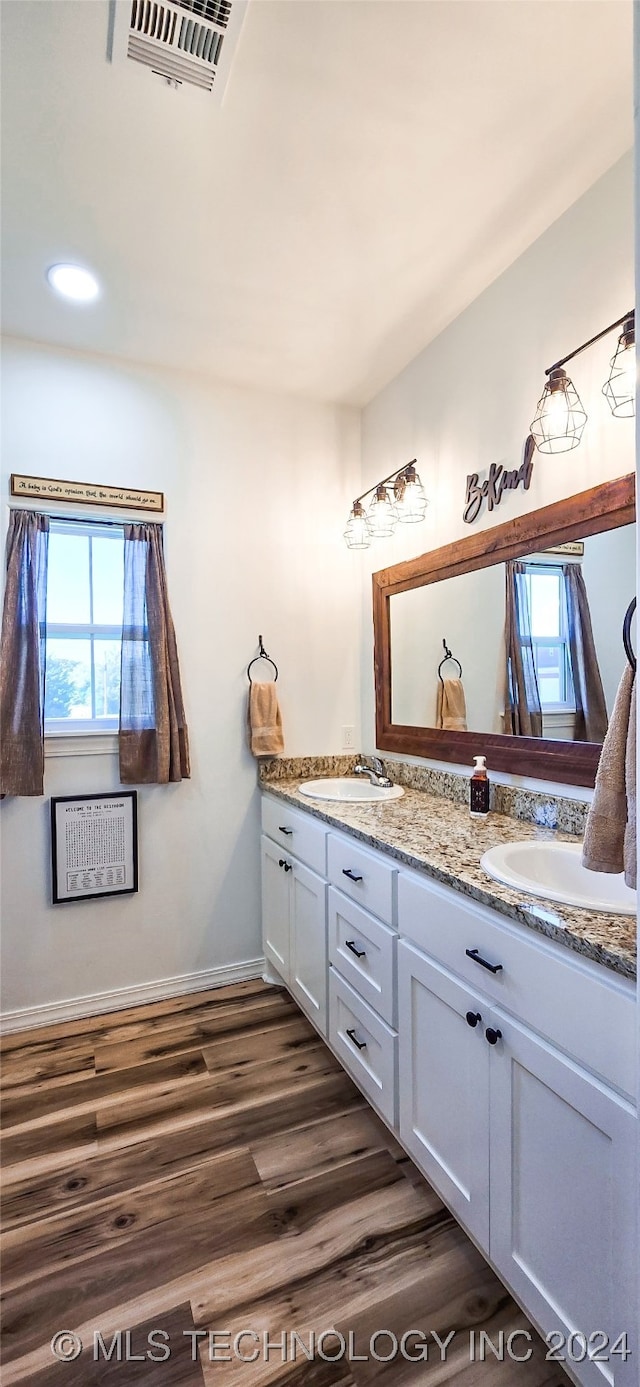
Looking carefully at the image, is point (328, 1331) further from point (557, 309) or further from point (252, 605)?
point (557, 309)

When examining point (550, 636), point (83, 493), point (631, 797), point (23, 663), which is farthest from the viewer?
point (83, 493)

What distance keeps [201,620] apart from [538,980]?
6.41 ft

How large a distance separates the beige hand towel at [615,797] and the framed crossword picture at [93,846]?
1.90 m

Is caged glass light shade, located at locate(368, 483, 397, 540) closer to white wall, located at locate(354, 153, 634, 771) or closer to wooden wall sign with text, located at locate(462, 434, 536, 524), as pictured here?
white wall, located at locate(354, 153, 634, 771)

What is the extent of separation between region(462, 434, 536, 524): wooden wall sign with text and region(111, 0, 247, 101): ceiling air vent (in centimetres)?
117

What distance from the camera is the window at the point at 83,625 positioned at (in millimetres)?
2373

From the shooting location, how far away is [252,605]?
8.75 feet

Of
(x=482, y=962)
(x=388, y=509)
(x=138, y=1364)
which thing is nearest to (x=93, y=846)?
(x=138, y=1364)

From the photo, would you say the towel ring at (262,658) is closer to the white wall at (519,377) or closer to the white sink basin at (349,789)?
the white sink basin at (349,789)

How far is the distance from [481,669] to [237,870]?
4.70ft

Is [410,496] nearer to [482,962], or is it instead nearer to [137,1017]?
[482,962]

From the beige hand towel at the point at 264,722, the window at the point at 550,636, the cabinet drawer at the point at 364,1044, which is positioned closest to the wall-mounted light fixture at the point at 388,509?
the window at the point at 550,636

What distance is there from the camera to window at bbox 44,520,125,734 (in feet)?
7.79

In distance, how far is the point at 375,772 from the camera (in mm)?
2545
